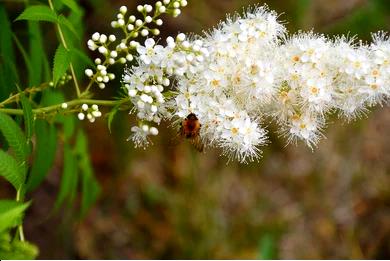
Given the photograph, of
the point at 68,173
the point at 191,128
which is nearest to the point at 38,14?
the point at 191,128

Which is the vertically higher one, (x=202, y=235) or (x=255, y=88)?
(x=255, y=88)

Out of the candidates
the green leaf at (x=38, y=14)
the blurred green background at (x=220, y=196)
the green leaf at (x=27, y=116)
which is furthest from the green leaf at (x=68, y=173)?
the blurred green background at (x=220, y=196)

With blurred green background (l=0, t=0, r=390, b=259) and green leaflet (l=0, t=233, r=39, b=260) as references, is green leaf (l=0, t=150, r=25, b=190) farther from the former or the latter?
blurred green background (l=0, t=0, r=390, b=259)

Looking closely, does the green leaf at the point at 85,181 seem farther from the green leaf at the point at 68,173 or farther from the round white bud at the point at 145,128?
the round white bud at the point at 145,128

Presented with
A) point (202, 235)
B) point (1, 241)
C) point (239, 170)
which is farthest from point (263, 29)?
point (239, 170)

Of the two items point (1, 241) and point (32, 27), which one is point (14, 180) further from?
point (32, 27)

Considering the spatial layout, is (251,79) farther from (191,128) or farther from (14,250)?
(14,250)
